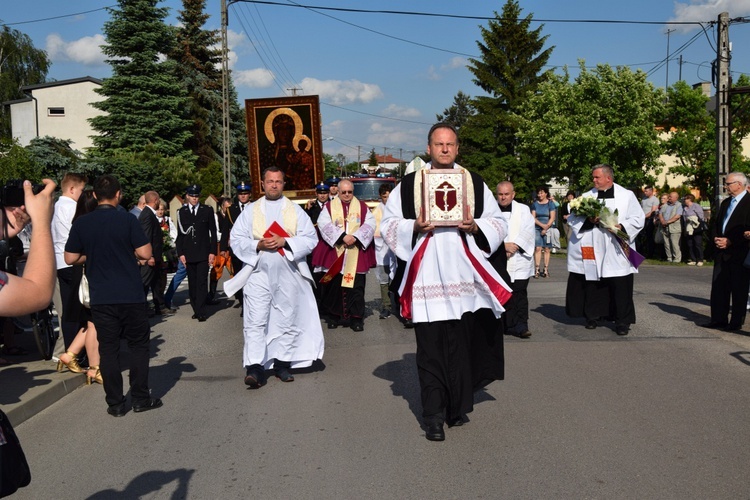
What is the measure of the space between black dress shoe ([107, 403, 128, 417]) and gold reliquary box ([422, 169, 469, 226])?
3.12 meters

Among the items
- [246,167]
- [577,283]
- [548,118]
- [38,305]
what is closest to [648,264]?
[577,283]

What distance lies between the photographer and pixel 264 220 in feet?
26.9

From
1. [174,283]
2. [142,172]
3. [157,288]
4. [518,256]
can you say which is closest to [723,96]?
[518,256]

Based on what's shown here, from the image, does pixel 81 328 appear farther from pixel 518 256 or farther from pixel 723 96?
pixel 723 96

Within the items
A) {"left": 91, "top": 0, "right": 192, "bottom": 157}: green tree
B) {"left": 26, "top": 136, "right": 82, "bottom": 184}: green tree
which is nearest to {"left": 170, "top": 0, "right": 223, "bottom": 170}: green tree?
{"left": 91, "top": 0, "right": 192, "bottom": 157}: green tree

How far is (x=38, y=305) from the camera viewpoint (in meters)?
2.72

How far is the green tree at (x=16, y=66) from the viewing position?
2026 inches

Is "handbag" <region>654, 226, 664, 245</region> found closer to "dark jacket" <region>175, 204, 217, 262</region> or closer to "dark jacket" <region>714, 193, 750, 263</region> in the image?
"dark jacket" <region>714, 193, 750, 263</region>

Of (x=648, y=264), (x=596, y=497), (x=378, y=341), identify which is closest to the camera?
(x=596, y=497)

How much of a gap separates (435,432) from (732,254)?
603 centimetres

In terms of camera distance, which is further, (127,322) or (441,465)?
(127,322)

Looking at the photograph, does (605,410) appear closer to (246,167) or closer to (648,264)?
(648,264)

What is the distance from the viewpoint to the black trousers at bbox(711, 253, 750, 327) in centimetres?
991

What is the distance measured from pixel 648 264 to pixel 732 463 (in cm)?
1654
